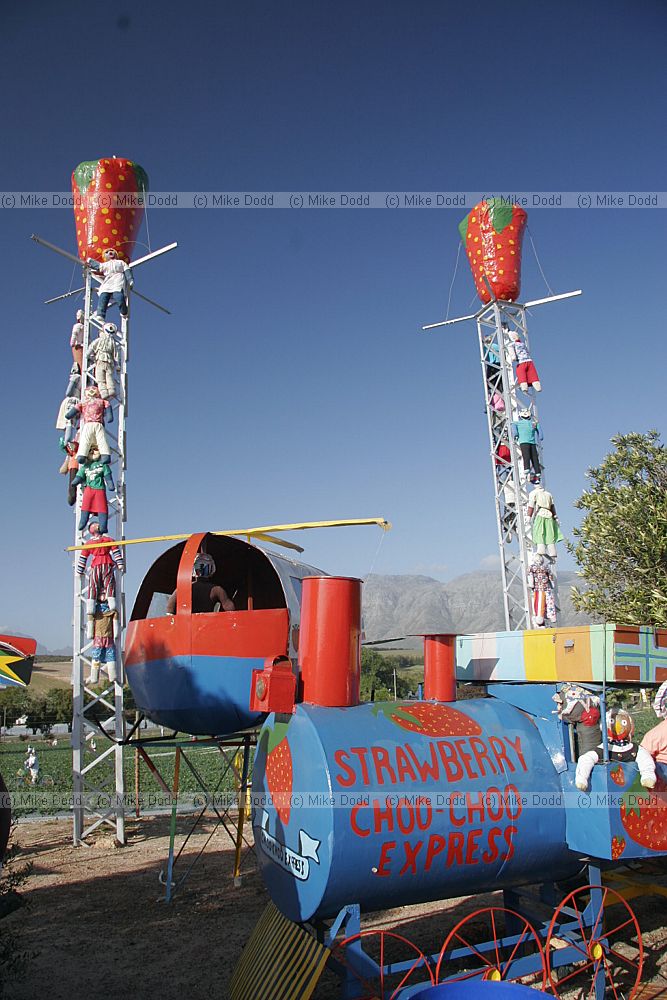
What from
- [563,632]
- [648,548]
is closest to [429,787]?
[563,632]

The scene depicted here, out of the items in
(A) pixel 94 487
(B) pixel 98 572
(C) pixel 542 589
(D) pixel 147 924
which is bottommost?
(D) pixel 147 924

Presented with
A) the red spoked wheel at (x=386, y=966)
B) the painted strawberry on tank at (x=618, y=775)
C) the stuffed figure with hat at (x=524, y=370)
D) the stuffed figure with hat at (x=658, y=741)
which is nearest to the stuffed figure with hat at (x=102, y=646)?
the red spoked wheel at (x=386, y=966)

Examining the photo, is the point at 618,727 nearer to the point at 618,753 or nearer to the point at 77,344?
the point at 618,753

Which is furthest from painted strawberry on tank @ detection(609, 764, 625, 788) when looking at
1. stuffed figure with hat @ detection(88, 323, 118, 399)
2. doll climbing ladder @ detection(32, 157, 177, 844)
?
stuffed figure with hat @ detection(88, 323, 118, 399)

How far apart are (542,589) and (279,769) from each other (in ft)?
35.9

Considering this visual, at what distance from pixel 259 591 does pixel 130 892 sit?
4.50 meters

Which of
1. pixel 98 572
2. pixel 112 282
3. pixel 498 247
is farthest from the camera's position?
pixel 498 247

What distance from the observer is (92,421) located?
12805mm

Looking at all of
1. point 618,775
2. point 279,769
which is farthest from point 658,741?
point 279,769

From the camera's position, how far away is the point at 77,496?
41.6ft

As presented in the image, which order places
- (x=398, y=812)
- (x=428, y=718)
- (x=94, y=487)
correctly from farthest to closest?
1. (x=94, y=487)
2. (x=428, y=718)
3. (x=398, y=812)

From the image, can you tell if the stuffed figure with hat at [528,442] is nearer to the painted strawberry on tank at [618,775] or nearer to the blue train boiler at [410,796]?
the blue train boiler at [410,796]

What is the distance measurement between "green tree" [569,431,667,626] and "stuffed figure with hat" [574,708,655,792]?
13.8m

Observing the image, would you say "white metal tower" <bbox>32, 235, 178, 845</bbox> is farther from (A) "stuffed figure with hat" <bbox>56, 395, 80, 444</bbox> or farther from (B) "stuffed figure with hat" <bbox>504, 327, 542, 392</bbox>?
(B) "stuffed figure with hat" <bbox>504, 327, 542, 392</bbox>
